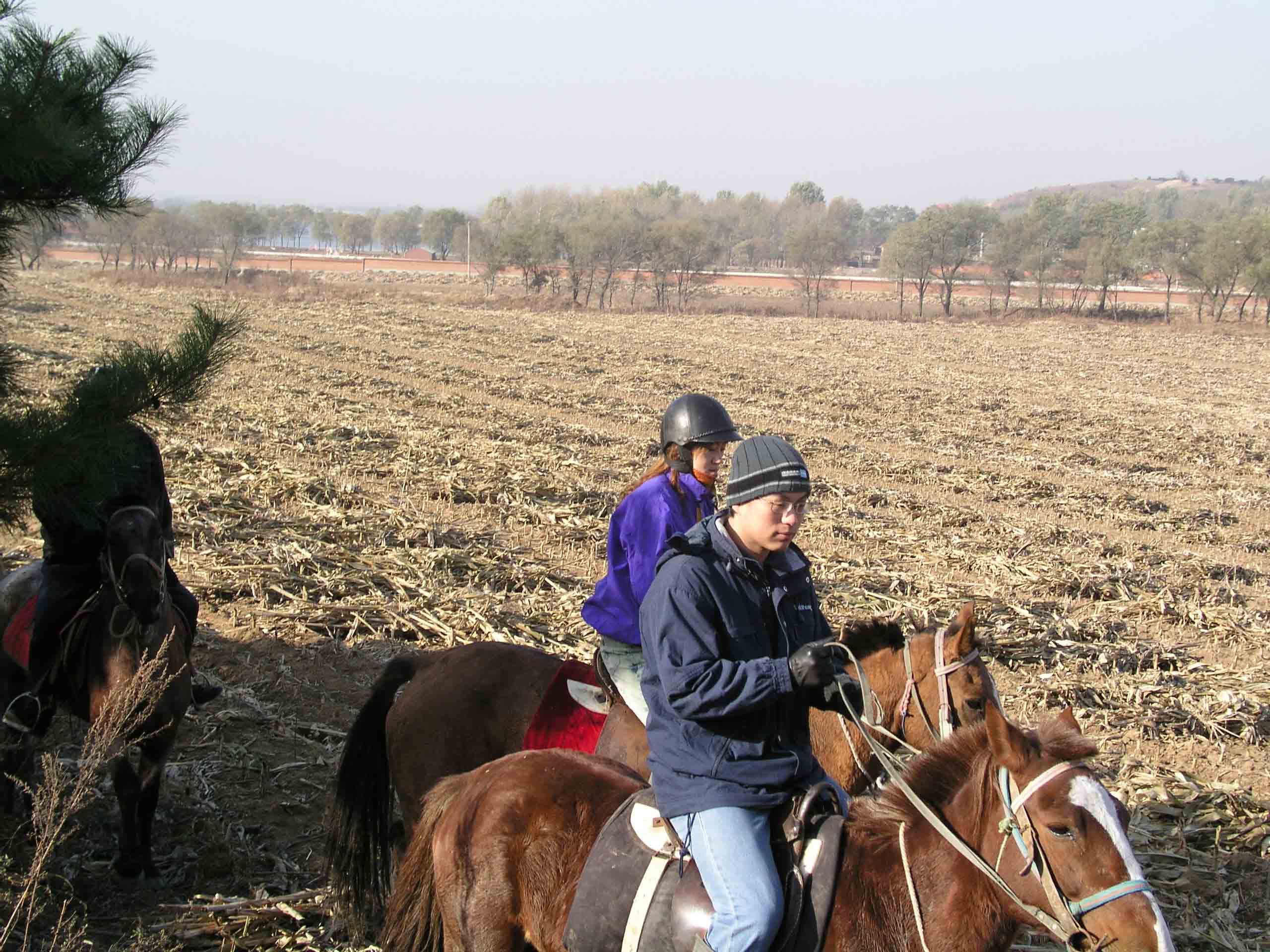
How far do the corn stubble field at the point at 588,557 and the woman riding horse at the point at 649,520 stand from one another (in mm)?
1851

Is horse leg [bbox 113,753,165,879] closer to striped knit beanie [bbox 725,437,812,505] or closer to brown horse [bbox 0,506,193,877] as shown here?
brown horse [bbox 0,506,193,877]

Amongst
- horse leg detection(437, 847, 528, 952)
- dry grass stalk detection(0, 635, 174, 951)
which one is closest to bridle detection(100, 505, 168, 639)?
dry grass stalk detection(0, 635, 174, 951)

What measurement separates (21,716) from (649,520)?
3636 mm

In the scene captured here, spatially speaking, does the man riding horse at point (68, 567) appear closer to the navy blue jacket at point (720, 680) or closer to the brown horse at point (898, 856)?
the brown horse at point (898, 856)

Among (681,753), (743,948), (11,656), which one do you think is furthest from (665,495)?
(11,656)

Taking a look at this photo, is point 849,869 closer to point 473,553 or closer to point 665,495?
point 665,495

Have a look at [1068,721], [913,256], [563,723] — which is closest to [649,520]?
[563,723]

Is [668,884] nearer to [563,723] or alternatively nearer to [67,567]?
[563,723]

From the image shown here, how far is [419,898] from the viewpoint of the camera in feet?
12.6

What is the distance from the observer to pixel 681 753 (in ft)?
10.7

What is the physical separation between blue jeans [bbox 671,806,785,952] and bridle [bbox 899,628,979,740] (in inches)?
63.4

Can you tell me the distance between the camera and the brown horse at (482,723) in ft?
15.3

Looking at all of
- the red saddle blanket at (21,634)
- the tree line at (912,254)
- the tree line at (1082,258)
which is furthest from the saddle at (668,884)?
the tree line at (1082,258)

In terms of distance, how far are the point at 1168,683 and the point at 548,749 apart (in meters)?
6.16
